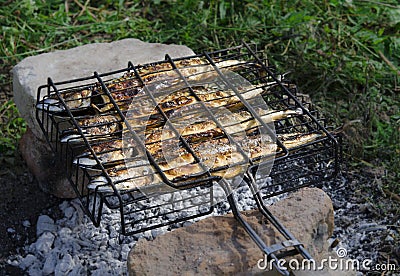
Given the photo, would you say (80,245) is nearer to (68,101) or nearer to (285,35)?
(68,101)

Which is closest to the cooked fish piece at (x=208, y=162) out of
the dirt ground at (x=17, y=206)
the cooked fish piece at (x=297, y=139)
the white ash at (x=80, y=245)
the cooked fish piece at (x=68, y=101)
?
the cooked fish piece at (x=297, y=139)

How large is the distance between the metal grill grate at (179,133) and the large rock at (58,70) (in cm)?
34

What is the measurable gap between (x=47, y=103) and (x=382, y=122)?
6.04 ft

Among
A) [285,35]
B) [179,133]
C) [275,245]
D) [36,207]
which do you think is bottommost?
[36,207]

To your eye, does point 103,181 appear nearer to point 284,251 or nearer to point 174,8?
point 284,251

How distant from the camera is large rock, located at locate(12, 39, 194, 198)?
9.11ft

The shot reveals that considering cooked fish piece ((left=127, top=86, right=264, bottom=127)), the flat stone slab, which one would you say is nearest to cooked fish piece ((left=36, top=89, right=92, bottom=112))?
cooked fish piece ((left=127, top=86, right=264, bottom=127))

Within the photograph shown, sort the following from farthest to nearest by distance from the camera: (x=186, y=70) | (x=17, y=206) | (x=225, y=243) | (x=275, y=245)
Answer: (x=17, y=206) → (x=186, y=70) → (x=225, y=243) → (x=275, y=245)

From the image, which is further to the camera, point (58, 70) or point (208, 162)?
point (58, 70)

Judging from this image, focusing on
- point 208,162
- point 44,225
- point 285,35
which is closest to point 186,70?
point 208,162

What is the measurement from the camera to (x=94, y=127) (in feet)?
7.10

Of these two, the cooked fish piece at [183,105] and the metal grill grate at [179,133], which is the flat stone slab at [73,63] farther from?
the cooked fish piece at [183,105]

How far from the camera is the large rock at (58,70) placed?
2777 millimetres

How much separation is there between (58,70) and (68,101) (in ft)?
1.90
